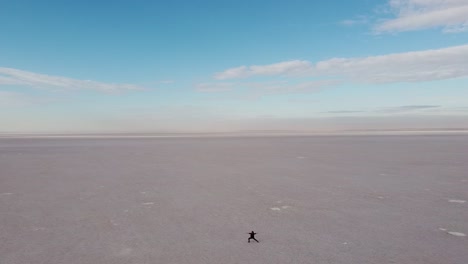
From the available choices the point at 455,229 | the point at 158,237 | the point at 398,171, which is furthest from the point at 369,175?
the point at 158,237

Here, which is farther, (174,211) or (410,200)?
(410,200)

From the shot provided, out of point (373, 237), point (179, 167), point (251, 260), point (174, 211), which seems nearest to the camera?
point (251, 260)

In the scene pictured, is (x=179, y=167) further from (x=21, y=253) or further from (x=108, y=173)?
(x=21, y=253)

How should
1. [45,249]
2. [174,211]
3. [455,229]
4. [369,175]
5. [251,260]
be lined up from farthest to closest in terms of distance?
[369,175] → [174,211] → [455,229] → [45,249] → [251,260]

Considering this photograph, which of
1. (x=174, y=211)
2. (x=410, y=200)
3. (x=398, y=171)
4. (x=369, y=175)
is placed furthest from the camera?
(x=398, y=171)

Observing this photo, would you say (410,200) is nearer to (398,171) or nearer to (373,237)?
(373,237)

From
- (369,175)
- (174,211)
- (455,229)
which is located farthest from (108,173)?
(455,229)
